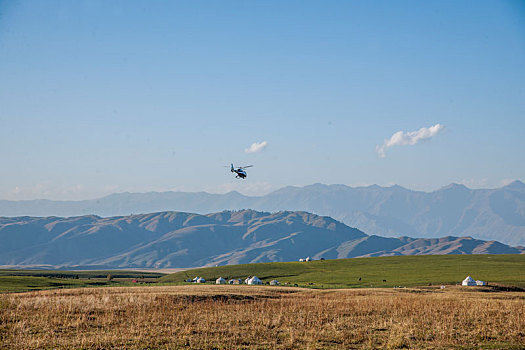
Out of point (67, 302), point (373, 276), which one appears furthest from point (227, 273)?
point (67, 302)

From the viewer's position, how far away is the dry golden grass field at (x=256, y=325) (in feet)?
110

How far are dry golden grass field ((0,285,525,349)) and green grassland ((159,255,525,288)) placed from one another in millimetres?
66654

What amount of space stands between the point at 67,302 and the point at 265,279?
358 ft

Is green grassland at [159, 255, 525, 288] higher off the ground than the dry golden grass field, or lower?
lower

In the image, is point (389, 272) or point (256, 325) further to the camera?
point (389, 272)

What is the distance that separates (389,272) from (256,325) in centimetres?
11954

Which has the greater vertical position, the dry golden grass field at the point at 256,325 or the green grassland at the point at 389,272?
the dry golden grass field at the point at 256,325

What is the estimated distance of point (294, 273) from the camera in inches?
6732

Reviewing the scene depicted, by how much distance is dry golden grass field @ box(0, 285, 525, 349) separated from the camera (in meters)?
33.5

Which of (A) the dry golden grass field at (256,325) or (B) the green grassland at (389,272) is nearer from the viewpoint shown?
(A) the dry golden grass field at (256,325)

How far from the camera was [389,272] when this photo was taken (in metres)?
153

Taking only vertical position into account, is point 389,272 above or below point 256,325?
below

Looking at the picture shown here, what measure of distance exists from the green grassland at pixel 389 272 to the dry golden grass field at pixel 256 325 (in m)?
66.7

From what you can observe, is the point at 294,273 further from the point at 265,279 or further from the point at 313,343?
the point at 313,343
